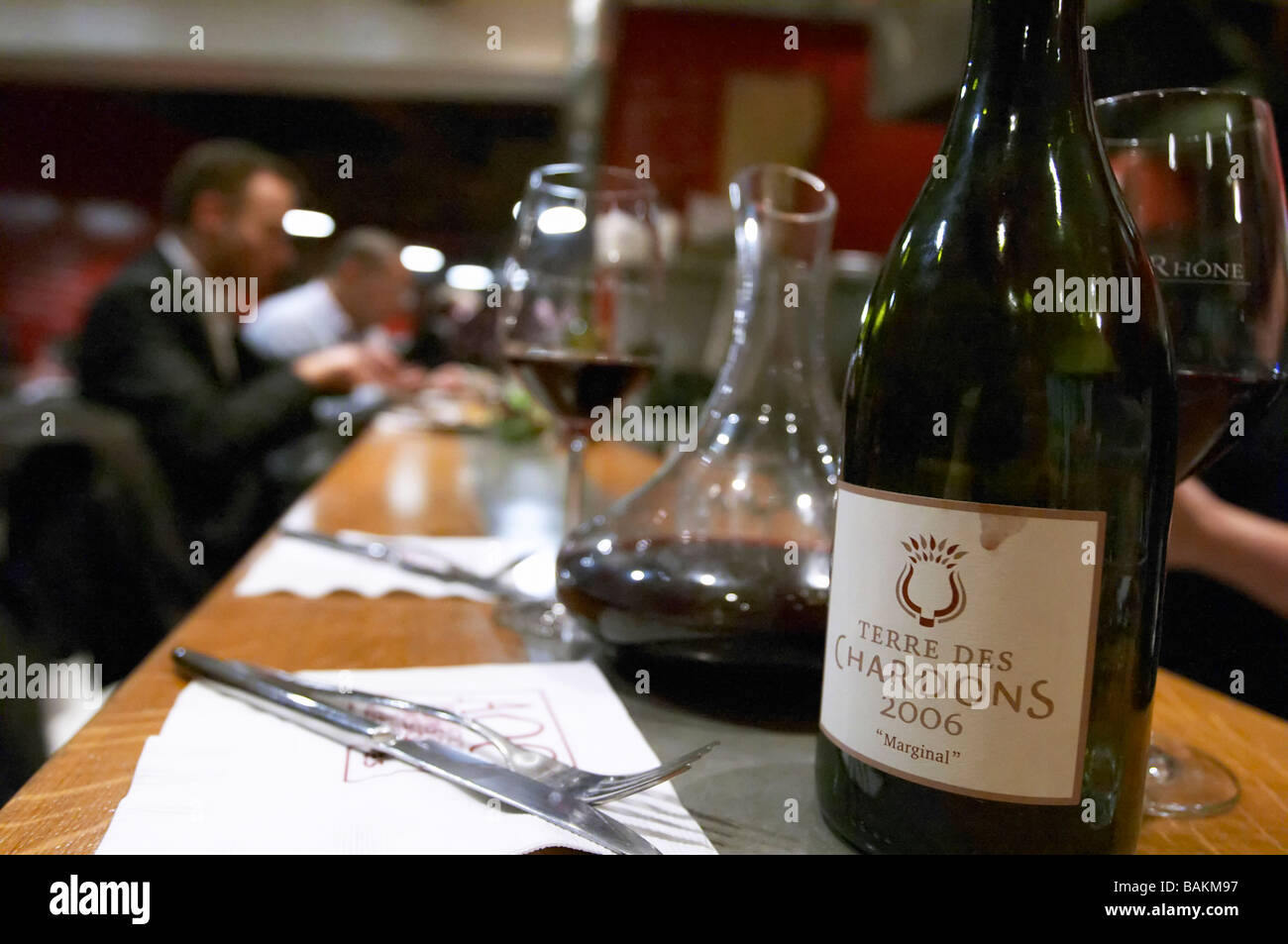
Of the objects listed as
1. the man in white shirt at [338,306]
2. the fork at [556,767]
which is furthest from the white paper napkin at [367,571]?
the man in white shirt at [338,306]

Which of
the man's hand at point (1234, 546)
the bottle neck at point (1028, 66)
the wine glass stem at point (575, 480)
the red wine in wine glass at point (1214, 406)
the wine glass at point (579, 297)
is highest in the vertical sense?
the bottle neck at point (1028, 66)

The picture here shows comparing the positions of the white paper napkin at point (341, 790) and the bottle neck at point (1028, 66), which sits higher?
the bottle neck at point (1028, 66)

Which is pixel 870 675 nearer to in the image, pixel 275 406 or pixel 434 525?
pixel 434 525

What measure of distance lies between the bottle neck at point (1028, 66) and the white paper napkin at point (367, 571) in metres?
0.44

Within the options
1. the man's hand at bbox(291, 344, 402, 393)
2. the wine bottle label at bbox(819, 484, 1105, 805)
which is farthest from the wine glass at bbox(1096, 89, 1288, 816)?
the man's hand at bbox(291, 344, 402, 393)

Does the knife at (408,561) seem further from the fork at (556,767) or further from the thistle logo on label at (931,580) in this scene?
the thistle logo on label at (931,580)

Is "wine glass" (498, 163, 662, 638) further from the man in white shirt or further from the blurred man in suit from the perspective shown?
the man in white shirt

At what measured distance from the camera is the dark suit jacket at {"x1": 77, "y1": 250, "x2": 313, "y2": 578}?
6.49 ft

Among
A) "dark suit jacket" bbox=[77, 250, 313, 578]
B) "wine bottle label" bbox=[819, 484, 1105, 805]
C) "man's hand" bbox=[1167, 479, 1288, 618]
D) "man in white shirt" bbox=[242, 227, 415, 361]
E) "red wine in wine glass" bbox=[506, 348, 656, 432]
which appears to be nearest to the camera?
"wine bottle label" bbox=[819, 484, 1105, 805]

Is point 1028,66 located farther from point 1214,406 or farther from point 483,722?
point 483,722

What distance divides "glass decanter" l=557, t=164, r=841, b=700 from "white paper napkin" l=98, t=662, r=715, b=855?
0.06m

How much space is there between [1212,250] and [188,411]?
200 centimetres

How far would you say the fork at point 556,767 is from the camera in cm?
32
